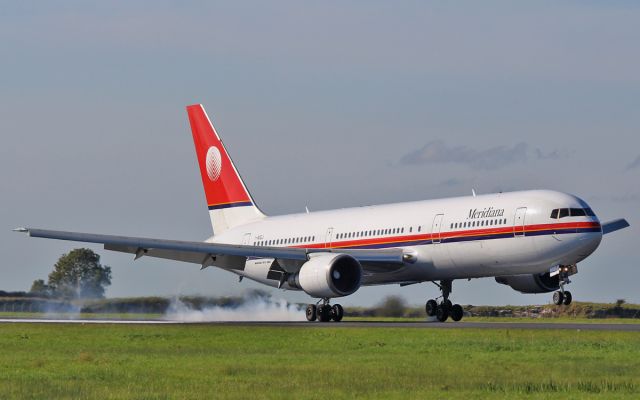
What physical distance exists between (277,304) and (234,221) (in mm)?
7608

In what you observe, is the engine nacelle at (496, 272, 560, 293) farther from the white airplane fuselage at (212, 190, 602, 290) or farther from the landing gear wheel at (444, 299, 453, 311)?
the white airplane fuselage at (212, 190, 602, 290)

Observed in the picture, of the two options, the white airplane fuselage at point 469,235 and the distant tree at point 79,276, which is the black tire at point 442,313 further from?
the distant tree at point 79,276

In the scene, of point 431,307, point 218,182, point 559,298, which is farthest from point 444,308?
point 218,182

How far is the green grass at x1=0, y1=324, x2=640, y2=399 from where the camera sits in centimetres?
2291

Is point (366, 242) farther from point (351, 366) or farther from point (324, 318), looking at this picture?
point (351, 366)

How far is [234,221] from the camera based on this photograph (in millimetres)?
63875

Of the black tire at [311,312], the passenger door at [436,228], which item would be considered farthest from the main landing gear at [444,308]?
the black tire at [311,312]

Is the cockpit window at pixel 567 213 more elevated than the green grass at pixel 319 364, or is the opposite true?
the cockpit window at pixel 567 213

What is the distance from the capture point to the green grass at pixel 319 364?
902 inches

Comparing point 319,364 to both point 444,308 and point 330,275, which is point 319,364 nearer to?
point 330,275

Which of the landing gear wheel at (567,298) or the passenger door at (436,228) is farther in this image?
the passenger door at (436,228)

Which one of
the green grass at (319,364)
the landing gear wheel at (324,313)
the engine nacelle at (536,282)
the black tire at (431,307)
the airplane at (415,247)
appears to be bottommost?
the green grass at (319,364)

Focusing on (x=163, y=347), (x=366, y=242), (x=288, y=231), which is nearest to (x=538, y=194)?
(x=366, y=242)

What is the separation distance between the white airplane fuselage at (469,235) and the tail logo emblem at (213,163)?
9.52 meters
